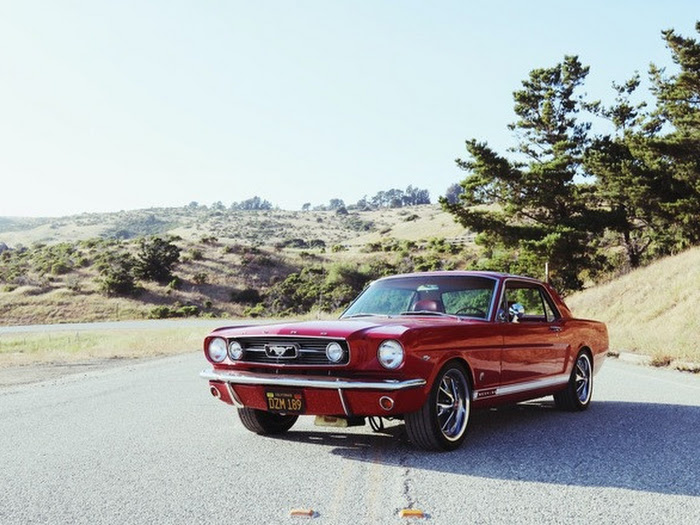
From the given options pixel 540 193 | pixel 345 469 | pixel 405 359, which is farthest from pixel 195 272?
pixel 345 469

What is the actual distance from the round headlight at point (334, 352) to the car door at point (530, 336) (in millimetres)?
1867

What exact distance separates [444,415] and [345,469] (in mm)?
1123

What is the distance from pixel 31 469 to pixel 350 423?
97.8 inches

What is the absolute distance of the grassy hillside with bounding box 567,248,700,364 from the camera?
17359mm

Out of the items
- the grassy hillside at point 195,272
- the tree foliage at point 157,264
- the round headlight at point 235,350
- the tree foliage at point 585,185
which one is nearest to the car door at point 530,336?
the round headlight at point 235,350

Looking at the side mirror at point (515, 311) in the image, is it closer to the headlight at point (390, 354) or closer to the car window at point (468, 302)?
the car window at point (468, 302)

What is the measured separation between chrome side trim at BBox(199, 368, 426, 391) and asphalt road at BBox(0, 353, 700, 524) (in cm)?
59

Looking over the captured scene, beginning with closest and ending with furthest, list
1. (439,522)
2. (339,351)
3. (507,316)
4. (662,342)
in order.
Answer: (439,522)
(339,351)
(507,316)
(662,342)

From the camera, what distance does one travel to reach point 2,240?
472ft

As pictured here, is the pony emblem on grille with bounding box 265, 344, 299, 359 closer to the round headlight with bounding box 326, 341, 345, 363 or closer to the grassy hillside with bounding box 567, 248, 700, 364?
A: the round headlight with bounding box 326, 341, 345, 363

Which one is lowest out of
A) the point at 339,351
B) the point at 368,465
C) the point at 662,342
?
the point at 662,342

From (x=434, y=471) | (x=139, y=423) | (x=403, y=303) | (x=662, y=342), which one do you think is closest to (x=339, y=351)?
(x=434, y=471)

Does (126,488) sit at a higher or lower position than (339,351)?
lower

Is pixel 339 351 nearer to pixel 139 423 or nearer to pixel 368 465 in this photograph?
pixel 368 465
